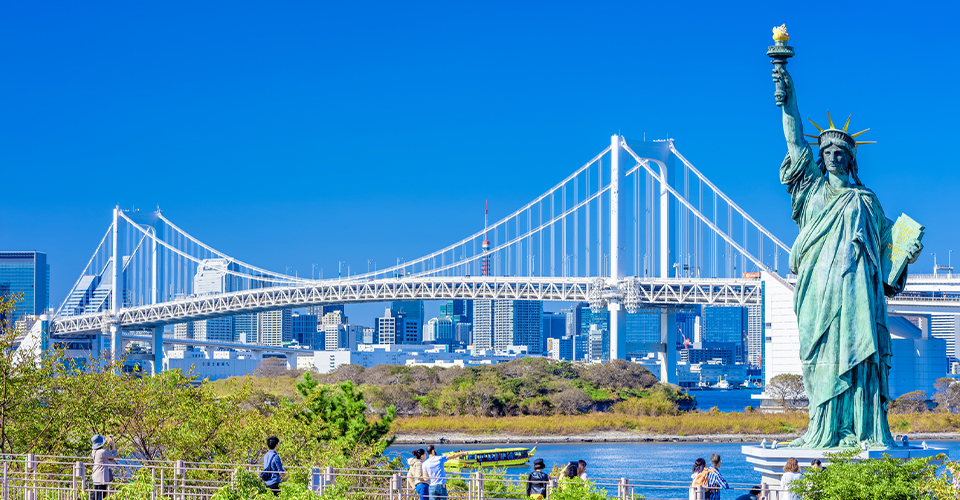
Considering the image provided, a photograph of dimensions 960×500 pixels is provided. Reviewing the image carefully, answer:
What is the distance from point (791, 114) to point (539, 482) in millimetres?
3679

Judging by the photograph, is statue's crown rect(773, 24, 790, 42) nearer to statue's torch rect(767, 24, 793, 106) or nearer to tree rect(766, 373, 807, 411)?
statue's torch rect(767, 24, 793, 106)

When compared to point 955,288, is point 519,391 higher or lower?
lower

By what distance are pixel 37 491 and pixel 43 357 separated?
4930 millimetres

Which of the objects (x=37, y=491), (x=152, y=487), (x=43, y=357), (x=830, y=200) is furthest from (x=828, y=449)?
(x=43, y=357)

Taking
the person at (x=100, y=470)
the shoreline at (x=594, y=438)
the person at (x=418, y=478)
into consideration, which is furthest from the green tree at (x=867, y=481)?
the shoreline at (x=594, y=438)

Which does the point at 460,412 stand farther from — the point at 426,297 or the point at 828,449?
the point at 828,449

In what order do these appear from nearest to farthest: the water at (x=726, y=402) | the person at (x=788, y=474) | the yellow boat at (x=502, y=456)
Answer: the person at (x=788, y=474) → the yellow boat at (x=502, y=456) → the water at (x=726, y=402)

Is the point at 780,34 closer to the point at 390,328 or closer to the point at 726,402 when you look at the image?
the point at 726,402

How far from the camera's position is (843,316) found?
30.9ft

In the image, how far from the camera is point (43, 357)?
621 inches

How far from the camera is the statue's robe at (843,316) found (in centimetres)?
936

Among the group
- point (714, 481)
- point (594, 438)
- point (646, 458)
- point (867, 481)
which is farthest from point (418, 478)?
point (594, 438)

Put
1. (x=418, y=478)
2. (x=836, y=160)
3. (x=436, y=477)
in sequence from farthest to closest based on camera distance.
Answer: (x=418, y=478)
(x=436, y=477)
(x=836, y=160)

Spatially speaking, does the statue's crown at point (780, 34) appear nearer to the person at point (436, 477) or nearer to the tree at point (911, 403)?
the person at point (436, 477)
